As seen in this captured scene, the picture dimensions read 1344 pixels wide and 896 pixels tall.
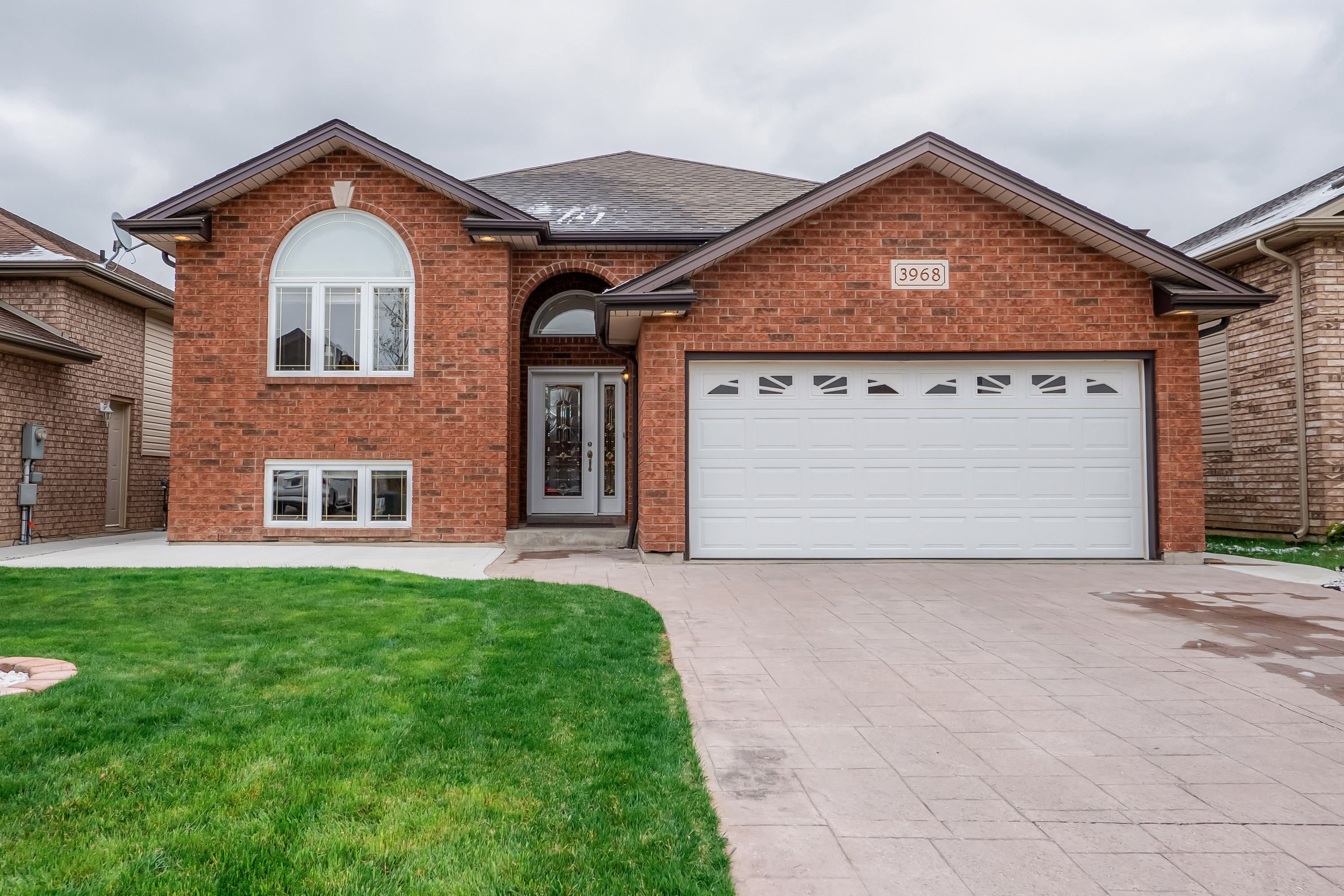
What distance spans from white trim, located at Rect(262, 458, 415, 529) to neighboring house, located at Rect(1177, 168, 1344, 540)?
10934 mm

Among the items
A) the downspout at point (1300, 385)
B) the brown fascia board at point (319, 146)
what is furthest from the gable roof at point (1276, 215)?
the brown fascia board at point (319, 146)

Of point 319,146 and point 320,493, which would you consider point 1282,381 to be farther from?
point 319,146

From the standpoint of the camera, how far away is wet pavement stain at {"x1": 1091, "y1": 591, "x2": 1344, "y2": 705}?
452 cm

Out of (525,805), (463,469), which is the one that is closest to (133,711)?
(525,805)

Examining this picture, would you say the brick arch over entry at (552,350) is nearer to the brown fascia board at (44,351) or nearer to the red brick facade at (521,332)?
the red brick facade at (521,332)

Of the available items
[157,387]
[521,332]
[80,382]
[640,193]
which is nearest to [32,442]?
[80,382]

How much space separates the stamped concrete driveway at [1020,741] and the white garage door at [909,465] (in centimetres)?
247

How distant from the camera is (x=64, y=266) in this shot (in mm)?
12141

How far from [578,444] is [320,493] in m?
3.97

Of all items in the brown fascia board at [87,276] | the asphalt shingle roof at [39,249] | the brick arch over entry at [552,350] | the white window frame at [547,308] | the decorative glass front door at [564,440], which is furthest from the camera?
the decorative glass front door at [564,440]

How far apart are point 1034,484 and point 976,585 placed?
2423mm

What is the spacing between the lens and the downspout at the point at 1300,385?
11102 millimetres

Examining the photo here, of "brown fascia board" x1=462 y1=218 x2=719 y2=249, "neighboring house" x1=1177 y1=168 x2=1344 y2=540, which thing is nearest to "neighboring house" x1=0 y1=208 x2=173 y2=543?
"brown fascia board" x1=462 y1=218 x2=719 y2=249

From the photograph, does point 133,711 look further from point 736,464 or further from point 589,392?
point 589,392
